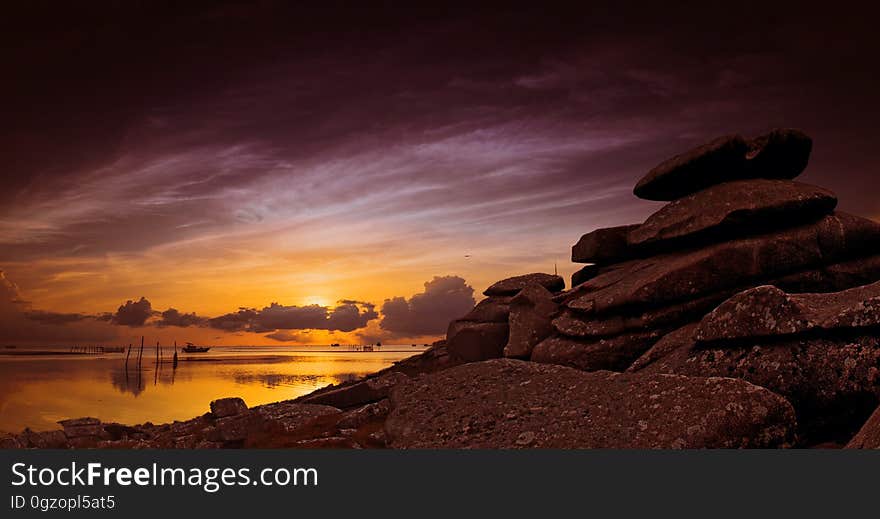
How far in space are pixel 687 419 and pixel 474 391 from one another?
542 cm

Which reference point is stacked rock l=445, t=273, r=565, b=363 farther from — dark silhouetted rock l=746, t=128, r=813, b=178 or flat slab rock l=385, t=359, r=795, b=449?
dark silhouetted rock l=746, t=128, r=813, b=178

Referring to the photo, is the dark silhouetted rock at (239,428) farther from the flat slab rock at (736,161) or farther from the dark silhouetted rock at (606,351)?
the flat slab rock at (736,161)

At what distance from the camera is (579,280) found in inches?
990

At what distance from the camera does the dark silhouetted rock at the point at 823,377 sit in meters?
12.2

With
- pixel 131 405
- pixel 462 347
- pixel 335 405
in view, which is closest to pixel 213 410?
pixel 335 405

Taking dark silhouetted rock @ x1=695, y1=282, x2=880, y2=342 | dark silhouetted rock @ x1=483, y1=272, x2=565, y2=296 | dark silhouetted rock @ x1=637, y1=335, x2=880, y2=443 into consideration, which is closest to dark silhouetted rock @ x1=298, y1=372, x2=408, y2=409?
dark silhouetted rock @ x1=483, y1=272, x2=565, y2=296

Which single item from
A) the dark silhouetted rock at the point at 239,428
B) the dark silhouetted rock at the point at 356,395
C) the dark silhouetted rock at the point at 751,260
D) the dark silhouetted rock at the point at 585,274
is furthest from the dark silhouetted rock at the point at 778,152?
the dark silhouetted rock at the point at 239,428

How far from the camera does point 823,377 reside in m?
12.5

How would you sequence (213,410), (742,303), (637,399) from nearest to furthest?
1. (637,399)
2. (742,303)
3. (213,410)

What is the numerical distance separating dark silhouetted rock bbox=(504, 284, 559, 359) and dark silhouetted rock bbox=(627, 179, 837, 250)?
513cm

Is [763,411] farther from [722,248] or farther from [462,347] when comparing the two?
[462,347]

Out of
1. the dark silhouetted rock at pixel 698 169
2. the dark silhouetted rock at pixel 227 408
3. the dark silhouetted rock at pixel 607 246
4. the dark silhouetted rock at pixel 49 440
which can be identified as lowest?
the dark silhouetted rock at pixel 49 440

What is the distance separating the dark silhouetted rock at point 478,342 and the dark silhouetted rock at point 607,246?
4789 mm

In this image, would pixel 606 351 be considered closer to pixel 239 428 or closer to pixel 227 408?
pixel 239 428
